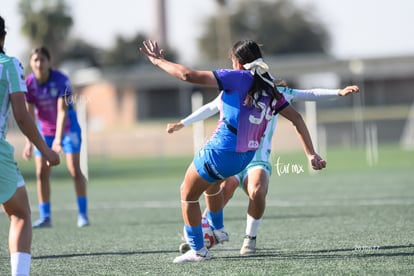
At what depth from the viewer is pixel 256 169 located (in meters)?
8.01

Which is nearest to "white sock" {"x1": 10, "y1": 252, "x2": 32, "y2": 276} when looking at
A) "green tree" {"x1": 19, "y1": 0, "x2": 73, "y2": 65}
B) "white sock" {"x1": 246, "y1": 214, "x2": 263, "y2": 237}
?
"white sock" {"x1": 246, "y1": 214, "x2": 263, "y2": 237}

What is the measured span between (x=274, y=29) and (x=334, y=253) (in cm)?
7949

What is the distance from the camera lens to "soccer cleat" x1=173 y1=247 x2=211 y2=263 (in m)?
7.21

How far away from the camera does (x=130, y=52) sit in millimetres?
74000

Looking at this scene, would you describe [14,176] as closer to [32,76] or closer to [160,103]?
[32,76]

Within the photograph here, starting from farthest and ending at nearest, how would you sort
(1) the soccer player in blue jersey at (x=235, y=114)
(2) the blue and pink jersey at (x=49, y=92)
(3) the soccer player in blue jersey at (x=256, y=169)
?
1. (2) the blue and pink jersey at (x=49, y=92)
2. (3) the soccer player in blue jersey at (x=256, y=169)
3. (1) the soccer player in blue jersey at (x=235, y=114)

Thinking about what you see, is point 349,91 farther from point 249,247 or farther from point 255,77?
point 249,247

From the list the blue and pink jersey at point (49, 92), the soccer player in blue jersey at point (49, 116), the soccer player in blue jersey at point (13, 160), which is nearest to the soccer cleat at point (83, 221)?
the soccer player in blue jersey at point (49, 116)

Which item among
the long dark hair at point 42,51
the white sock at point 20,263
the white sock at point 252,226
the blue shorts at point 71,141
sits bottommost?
the white sock at point 252,226

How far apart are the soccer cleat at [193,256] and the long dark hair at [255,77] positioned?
4.73 ft

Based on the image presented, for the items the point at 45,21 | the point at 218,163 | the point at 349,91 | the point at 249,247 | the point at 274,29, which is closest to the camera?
the point at 218,163

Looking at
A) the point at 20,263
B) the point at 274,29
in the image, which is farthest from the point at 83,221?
the point at 274,29

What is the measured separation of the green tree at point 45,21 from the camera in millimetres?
40062

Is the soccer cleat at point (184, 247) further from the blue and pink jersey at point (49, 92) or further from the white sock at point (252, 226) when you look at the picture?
the blue and pink jersey at point (49, 92)
